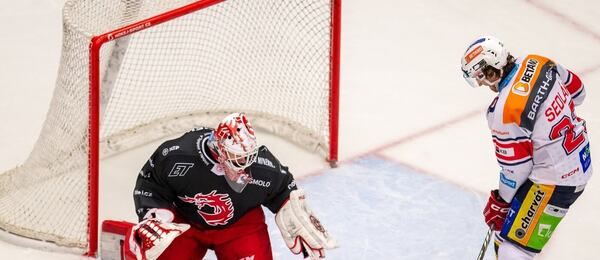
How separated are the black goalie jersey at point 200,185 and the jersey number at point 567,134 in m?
1.12

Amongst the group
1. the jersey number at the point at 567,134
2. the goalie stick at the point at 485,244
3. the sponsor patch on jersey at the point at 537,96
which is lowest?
the goalie stick at the point at 485,244

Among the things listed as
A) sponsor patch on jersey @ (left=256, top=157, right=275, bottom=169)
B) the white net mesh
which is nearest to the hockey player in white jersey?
sponsor patch on jersey @ (left=256, top=157, right=275, bottom=169)

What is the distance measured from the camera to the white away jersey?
16.2 feet

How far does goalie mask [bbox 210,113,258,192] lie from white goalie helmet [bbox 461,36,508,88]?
0.96 metres

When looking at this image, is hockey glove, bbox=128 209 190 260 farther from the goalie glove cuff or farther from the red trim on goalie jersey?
the red trim on goalie jersey

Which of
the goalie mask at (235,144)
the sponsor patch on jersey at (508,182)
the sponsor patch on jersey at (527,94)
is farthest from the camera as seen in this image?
the sponsor patch on jersey at (508,182)

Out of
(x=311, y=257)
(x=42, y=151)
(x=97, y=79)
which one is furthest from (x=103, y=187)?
(x=311, y=257)

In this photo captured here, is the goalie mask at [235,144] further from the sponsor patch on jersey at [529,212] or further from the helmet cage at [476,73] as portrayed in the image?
the sponsor patch on jersey at [529,212]

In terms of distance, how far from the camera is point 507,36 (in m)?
8.20

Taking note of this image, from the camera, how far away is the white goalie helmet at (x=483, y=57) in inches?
197

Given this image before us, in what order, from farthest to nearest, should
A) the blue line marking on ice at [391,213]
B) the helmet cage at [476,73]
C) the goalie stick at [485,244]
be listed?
the blue line marking on ice at [391,213]
the goalie stick at [485,244]
the helmet cage at [476,73]

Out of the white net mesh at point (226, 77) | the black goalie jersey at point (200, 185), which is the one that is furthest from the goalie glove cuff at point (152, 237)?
the white net mesh at point (226, 77)

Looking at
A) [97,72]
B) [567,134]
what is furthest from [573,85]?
[97,72]

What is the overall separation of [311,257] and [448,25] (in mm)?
3536
